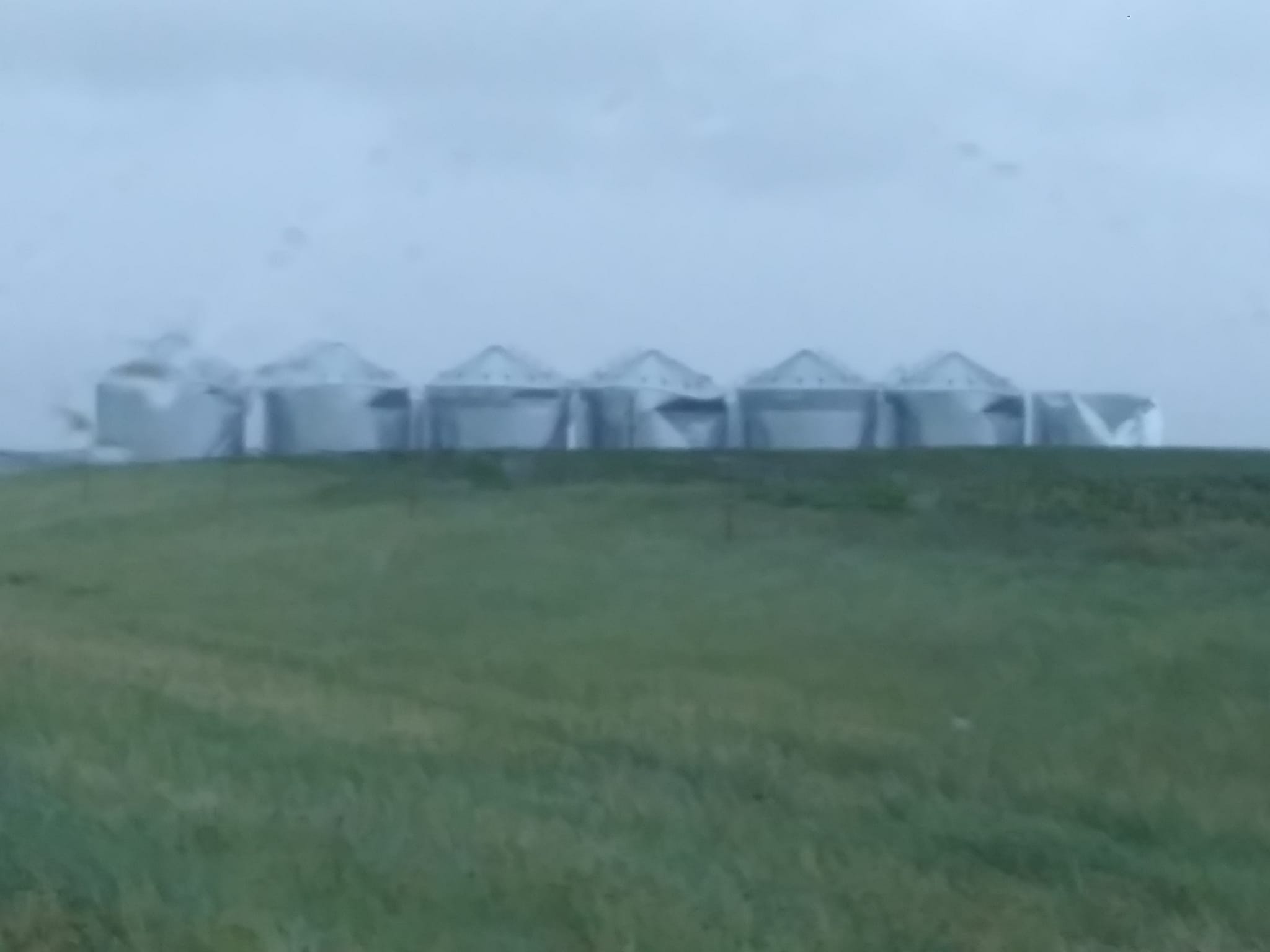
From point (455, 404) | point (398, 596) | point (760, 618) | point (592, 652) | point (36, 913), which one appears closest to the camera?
point (36, 913)

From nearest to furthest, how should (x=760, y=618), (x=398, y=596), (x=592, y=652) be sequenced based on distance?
(x=592, y=652)
(x=760, y=618)
(x=398, y=596)

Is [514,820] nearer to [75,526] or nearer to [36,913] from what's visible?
[36,913]

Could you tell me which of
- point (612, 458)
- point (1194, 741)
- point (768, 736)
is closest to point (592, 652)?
point (768, 736)

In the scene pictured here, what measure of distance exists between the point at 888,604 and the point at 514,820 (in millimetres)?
8576

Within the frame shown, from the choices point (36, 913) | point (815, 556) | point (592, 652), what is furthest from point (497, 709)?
point (815, 556)

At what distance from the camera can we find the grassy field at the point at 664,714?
712 centimetres

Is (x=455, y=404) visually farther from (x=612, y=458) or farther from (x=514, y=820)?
(x=514, y=820)

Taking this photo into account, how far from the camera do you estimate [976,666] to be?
14000 millimetres

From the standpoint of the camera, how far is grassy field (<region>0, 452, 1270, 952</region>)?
712 cm

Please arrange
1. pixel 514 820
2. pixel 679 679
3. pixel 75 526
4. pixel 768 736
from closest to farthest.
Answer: pixel 514 820, pixel 768 736, pixel 679 679, pixel 75 526

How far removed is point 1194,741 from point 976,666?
2501mm

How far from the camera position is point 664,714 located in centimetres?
1216

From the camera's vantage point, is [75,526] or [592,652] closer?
[592,652]

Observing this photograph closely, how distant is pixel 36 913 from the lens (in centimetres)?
649
